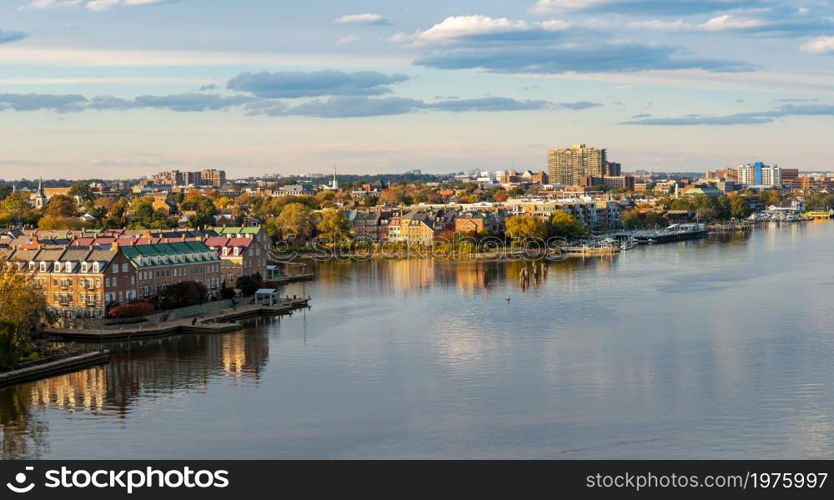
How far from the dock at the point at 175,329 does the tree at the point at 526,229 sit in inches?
817

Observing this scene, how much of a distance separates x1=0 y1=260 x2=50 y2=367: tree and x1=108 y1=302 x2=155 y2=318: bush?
178 cm

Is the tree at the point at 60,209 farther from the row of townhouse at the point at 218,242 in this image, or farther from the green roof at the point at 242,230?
the row of townhouse at the point at 218,242

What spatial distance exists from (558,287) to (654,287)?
2029mm

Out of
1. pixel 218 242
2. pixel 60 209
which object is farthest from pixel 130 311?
pixel 60 209

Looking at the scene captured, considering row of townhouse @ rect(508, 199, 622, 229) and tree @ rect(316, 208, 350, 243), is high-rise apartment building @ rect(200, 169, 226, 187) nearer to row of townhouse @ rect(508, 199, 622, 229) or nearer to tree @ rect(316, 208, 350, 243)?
row of townhouse @ rect(508, 199, 622, 229)

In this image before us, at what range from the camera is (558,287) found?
26031mm

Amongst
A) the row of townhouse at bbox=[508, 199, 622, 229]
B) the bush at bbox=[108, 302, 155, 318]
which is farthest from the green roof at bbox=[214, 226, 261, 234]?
the row of townhouse at bbox=[508, 199, 622, 229]

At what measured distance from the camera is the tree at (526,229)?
1620 inches

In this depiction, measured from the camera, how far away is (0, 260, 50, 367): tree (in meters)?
14.6

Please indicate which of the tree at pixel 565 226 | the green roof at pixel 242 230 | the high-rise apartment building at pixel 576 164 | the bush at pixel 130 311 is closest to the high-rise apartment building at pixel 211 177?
the high-rise apartment building at pixel 576 164

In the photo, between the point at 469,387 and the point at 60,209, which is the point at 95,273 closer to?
the point at 469,387

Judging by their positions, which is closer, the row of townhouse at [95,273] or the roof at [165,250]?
the row of townhouse at [95,273]
